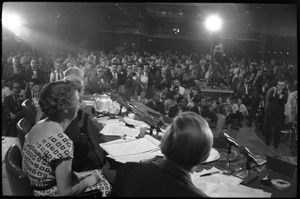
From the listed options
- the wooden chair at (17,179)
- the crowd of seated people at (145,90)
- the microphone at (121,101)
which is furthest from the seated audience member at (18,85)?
the wooden chair at (17,179)

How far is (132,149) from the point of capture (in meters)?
1.60

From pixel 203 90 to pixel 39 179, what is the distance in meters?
5.55

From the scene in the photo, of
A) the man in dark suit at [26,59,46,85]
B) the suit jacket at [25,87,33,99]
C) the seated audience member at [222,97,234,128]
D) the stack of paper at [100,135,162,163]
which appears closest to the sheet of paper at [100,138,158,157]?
the stack of paper at [100,135,162,163]

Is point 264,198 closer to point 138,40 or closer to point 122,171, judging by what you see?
point 122,171

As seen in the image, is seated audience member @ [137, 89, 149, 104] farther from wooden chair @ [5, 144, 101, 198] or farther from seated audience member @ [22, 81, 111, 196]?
wooden chair @ [5, 144, 101, 198]

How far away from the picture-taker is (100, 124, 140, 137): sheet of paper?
1.89m

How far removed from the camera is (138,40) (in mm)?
13531

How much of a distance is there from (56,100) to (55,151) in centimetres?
32

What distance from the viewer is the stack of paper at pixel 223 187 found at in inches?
45.9

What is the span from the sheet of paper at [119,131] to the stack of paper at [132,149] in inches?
5.2

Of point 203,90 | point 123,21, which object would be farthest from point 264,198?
point 123,21

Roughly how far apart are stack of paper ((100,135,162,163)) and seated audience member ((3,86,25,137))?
2216 mm

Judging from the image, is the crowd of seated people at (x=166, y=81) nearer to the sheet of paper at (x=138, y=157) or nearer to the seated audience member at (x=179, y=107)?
the seated audience member at (x=179, y=107)

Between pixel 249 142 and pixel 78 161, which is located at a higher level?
pixel 78 161
